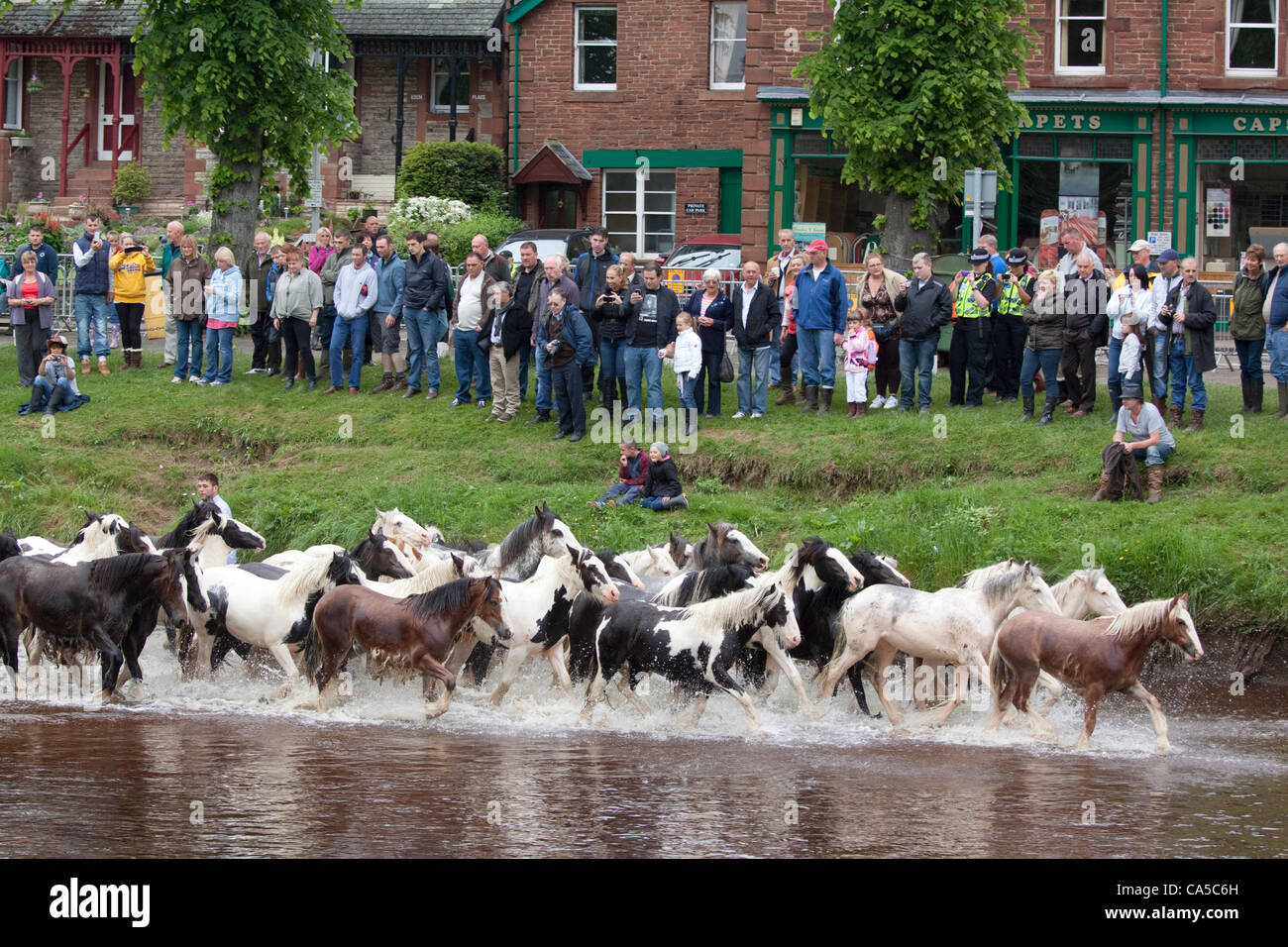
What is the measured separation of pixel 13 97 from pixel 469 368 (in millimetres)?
31519

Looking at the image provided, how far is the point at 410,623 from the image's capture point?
1304cm

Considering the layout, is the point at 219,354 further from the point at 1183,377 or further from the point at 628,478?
the point at 1183,377

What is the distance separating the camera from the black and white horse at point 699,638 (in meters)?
12.9

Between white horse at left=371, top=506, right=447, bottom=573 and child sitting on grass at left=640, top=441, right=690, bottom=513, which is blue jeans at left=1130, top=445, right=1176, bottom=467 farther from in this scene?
white horse at left=371, top=506, right=447, bottom=573

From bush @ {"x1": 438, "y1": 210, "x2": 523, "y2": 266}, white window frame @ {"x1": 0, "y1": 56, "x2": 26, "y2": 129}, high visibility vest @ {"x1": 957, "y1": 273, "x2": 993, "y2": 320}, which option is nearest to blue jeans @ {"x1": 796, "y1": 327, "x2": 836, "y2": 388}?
high visibility vest @ {"x1": 957, "y1": 273, "x2": 993, "y2": 320}

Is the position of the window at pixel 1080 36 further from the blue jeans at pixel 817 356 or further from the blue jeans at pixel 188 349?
the blue jeans at pixel 188 349

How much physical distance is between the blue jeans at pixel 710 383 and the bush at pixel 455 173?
60.5 ft

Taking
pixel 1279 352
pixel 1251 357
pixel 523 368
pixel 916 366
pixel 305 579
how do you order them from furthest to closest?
1. pixel 523 368
2. pixel 916 366
3. pixel 1251 357
4. pixel 1279 352
5. pixel 305 579

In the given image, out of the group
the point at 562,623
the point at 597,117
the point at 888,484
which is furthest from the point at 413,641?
the point at 597,117

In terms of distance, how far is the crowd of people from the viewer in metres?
18.2

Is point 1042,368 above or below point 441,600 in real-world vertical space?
above

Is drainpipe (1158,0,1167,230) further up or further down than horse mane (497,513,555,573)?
further up

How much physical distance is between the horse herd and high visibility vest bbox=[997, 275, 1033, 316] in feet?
20.1

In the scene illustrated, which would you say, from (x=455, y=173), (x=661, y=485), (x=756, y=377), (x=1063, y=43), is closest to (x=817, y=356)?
(x=756, y=377)
